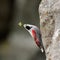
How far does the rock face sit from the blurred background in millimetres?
5710

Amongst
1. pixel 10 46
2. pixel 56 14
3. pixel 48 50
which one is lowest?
pixel 10 46

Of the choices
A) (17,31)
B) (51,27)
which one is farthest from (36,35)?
(17,31)

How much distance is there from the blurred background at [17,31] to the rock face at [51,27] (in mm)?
5710

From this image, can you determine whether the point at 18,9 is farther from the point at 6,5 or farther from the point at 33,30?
the point at 33,30

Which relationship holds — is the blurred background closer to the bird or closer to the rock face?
the bird

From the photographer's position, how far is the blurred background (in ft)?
33.8

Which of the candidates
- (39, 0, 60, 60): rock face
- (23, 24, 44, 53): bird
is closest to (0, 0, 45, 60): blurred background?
(23, 24, 44, 53): bird

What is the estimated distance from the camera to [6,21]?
1133cm

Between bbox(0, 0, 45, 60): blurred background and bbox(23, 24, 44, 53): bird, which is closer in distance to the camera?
bbox(23, 24, 44, 53): bird

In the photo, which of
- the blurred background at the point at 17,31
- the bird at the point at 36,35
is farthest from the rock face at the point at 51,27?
the blurred background at the point at 17,31

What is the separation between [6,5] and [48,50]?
7178 millimetres

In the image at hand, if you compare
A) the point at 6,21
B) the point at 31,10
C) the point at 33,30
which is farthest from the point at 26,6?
the point at 33,30

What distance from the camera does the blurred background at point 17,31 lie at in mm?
10289

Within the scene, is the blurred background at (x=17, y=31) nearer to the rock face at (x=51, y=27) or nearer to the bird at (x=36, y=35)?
the bird at (x=36, y=35)
